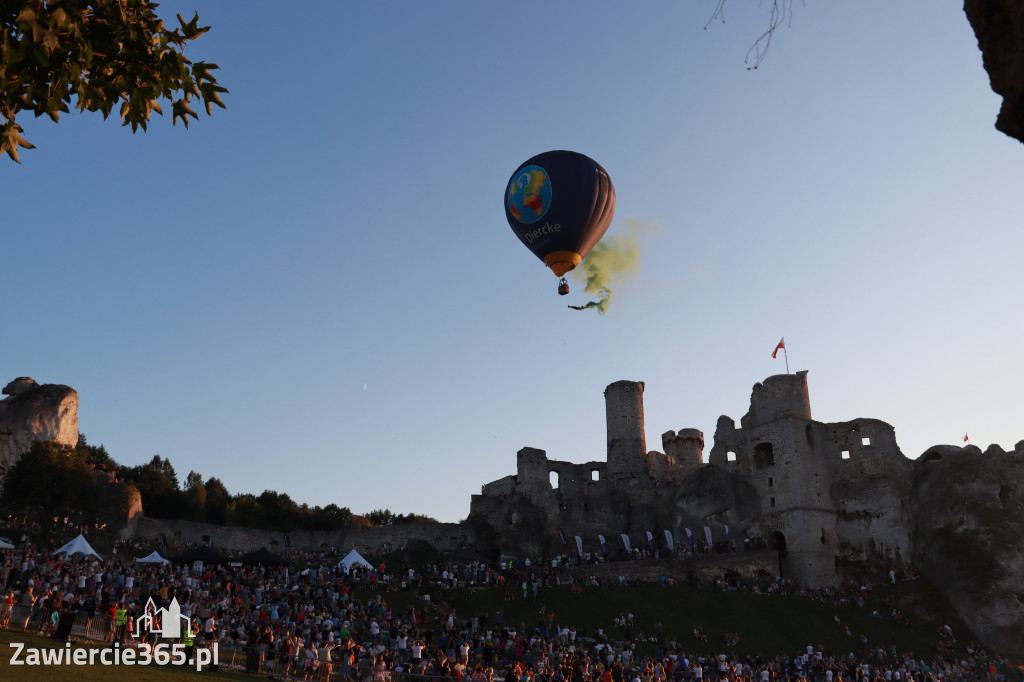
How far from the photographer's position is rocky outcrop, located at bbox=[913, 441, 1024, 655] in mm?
46438

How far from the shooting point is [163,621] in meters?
24.0

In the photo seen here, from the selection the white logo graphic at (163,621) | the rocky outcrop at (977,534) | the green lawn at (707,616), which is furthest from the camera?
the rocky outcrop at (977,534)

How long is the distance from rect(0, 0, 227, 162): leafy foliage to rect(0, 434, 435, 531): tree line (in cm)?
5157

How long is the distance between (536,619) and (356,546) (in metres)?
24.8

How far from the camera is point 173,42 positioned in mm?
8500

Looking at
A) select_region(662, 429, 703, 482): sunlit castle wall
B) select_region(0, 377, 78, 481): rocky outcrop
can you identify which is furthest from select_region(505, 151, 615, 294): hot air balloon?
select_region(0, 377, 78, 481): rocky outcrop

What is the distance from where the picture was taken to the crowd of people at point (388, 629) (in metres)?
23.0

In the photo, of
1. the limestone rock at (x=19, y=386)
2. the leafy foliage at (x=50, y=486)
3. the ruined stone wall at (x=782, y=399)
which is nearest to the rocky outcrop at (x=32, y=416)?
the limestone rock at (x=19, y=386)

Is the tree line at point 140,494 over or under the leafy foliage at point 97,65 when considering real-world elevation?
over

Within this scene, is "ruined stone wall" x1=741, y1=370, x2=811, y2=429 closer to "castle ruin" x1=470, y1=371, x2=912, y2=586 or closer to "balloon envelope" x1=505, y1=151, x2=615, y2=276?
"castle ruin" x1=470, y1=371, x2=912, y2=586

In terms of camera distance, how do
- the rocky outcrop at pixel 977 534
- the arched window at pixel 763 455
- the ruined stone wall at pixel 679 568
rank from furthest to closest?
the arched window at pixel 763 455 → the ruined stone wall at pixel 679 568 → the rocky outcrop at pixel 977 534

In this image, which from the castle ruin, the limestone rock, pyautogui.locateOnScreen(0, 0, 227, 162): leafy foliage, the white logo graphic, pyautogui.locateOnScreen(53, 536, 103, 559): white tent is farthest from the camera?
the limestone rock

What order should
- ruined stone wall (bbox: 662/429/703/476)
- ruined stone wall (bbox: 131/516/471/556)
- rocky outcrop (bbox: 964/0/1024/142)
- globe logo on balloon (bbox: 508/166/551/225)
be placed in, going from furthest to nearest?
ruined stone wall (bbox: 662/429/703/476)
ruined stone wall (bbox: 131/516/471/556)
globe logo on balloon (bbox: 508/166/551/225)
rocky outcrop (bbox: 964/0/1024/142)

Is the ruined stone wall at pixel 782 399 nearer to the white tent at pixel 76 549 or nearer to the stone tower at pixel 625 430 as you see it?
→ the stone tower at pixel 625 430
